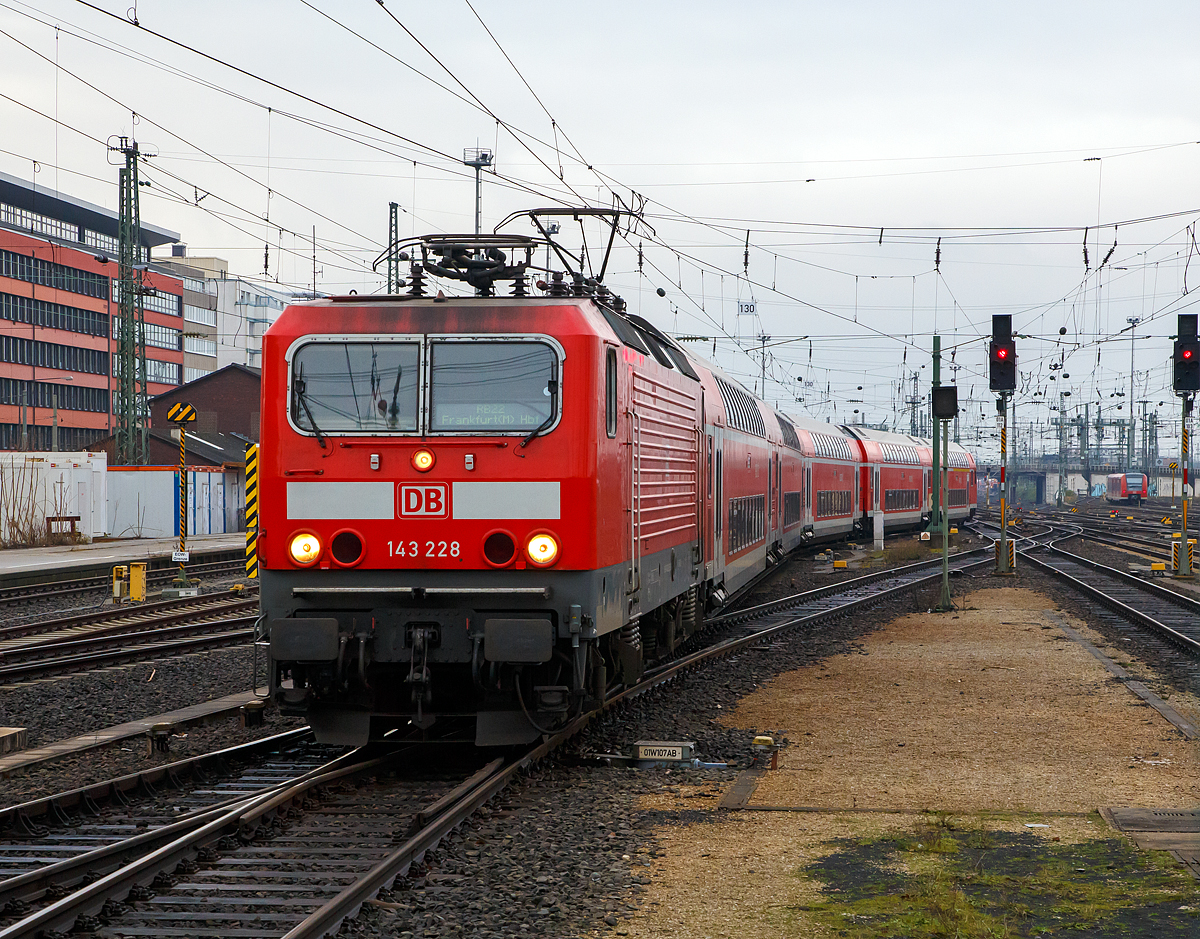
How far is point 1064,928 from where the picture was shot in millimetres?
6004

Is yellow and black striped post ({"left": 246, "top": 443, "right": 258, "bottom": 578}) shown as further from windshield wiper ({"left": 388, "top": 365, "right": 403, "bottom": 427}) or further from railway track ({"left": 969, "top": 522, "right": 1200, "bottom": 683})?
railway track ({"left": 969, "top": 522, "right": 1200, "bottom": 683})

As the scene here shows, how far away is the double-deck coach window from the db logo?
481 millimetres

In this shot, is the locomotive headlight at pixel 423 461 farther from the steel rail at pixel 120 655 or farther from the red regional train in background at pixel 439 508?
the steel rail at pixel 120 655

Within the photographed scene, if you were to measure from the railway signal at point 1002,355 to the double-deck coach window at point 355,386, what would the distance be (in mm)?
17817

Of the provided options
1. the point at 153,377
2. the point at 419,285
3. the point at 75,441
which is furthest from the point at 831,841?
the point at 153,377

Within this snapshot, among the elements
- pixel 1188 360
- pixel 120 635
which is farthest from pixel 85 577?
pixel 1188 360

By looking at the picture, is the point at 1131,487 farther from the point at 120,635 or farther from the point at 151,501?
the point at 120,635

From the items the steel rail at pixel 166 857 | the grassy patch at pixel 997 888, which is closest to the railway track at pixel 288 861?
the steel rail at pixel 166 857

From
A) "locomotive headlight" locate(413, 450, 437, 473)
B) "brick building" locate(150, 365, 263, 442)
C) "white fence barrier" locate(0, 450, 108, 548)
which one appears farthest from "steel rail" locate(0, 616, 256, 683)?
"brick building" locate(150, 365, 263, 442)

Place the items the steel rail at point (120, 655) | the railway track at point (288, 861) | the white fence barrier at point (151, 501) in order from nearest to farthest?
the railway track at point (288, 861) < the steel rail at point (120, 655) < the white fence barrier at point (151, 501)

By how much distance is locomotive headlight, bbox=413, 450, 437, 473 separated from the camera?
9086mm

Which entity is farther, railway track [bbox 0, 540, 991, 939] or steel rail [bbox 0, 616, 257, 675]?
steel rail [bbox 0, 616, 257, 675]

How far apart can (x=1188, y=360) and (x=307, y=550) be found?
73.9ft

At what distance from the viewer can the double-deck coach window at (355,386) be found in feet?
30.3
